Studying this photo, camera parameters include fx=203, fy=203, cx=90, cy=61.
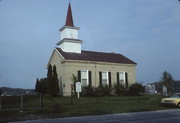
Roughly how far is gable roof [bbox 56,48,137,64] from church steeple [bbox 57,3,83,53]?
Answer: 1024 mm

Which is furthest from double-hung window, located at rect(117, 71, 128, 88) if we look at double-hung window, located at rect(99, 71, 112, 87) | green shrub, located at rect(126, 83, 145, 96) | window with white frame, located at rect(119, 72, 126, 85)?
double-hung window, located at rect(99, 71, 112, 87)

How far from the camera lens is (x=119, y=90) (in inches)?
1224

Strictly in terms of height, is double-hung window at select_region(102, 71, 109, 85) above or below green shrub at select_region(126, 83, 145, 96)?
above

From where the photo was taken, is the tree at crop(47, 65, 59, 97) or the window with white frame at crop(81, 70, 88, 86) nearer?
the tree at crop(47, 65, 59, 97)

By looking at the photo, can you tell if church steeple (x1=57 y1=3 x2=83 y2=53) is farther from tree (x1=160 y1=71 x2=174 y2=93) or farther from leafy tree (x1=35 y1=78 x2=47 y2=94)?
tree (x1=160 y1=71 x2=174 y2=93)

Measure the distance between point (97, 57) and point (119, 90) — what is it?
6866 millimetres

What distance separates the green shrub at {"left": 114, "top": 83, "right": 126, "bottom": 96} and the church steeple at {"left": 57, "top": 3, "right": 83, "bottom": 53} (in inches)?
340

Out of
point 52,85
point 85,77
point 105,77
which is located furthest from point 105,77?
point 52,85

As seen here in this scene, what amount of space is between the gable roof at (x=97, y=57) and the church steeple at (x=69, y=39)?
1.02 m

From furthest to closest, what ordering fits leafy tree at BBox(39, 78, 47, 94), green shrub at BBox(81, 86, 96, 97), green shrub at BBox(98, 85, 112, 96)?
leafy tree at BBox(39, 78, 47, 94), green shrub at BBox(98, 85, 112, 96), green shrub at BBox(81, 86, 96, 97)

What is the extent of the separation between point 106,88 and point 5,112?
57.4 feet

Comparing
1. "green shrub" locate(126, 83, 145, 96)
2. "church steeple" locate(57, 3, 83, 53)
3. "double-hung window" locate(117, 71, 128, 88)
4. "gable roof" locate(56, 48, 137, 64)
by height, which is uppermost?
"church steeple" locate(57, 3, 83, 53)

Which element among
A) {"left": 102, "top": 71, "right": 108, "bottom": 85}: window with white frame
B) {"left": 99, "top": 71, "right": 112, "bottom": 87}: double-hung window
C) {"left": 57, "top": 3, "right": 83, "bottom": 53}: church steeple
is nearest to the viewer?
{"left": 99, "top": 71, "right": 112, "bottom": 87}: double-hung window

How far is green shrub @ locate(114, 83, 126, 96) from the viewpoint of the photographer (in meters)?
31.1
